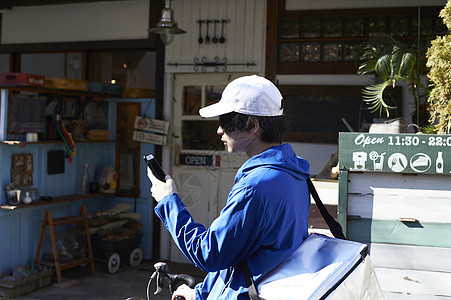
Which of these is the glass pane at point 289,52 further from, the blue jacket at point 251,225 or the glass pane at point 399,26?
the blue jacket at point 251,225

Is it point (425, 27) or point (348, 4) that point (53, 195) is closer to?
point (348, 4)

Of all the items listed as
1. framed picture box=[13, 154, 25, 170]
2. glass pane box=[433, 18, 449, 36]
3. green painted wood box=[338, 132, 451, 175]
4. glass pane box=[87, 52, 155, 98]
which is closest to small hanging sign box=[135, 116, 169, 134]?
glass pane box=[87, 52, 155, 98]

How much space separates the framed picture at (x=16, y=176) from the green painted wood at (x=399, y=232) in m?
4.27

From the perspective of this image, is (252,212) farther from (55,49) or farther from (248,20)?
(55,49)

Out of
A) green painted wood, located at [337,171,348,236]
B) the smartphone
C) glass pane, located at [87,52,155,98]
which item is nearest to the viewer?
the smartphone

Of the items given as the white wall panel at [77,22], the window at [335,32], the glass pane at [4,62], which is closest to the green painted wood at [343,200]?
the window at [335,32]

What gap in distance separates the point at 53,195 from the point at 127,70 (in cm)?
207

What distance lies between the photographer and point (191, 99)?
735cm

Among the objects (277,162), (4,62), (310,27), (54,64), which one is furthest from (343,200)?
(4,62)

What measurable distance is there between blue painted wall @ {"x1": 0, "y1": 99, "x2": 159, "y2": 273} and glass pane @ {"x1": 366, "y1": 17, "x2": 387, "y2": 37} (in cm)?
296

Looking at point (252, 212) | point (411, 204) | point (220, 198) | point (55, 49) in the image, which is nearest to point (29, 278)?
point (220, 198)

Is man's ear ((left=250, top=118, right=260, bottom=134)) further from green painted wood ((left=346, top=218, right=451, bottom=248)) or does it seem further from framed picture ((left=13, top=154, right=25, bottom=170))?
framed picture ((left=13, top=154, right=25, bottom=170))

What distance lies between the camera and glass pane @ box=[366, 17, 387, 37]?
646 cm

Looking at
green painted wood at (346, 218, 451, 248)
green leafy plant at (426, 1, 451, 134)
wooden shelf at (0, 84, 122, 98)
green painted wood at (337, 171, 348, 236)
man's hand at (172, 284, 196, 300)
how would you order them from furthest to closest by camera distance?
wooden shelf at (0, 84, 122, 98)
green leafy plant at (426, 1, 451, 134)
green painted wood at (337, 171, 348, 236)
green painted wood at (346, 218, 451, 248)
man's hand at (172, 284, 196, 300)
